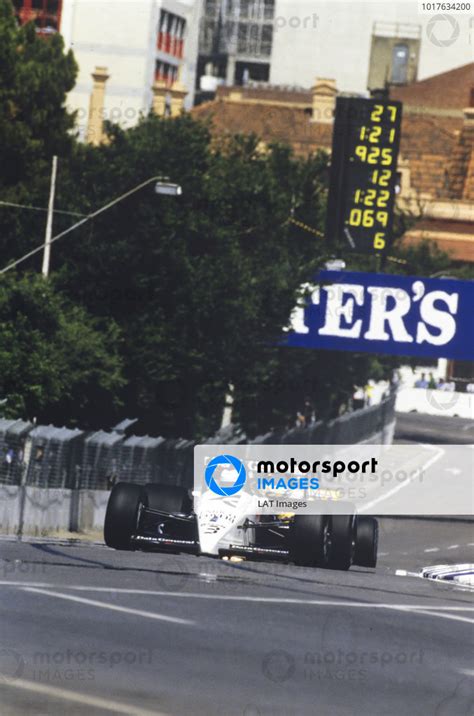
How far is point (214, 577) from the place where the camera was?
1983cm

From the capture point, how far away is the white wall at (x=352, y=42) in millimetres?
123562

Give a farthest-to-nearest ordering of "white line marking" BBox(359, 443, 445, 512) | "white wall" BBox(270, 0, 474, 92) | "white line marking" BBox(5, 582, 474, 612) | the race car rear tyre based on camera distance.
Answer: "white wall" BBox(270, 0, 474, 92)
"white line marking" BBox(359, 443, 445, 512)
the race car rear tyre
"white line marking" BBox(5, 582, 474, 612)

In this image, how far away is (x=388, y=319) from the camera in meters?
55.1

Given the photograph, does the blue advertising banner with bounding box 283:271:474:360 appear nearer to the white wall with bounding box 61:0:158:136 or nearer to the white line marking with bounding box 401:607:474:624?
the white line marking with bounding box 401:607:474:624

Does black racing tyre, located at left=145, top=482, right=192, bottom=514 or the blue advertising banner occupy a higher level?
the blue advertising banner

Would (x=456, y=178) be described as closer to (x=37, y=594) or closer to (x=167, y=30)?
(x=167, y=30)

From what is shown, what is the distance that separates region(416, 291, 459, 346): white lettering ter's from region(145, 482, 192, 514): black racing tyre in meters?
34.4

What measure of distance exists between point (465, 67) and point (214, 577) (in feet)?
299

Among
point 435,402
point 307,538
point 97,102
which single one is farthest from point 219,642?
point 97,102

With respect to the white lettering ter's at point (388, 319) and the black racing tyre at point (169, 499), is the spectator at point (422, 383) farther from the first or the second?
the black racing tyre at point (169, 499)

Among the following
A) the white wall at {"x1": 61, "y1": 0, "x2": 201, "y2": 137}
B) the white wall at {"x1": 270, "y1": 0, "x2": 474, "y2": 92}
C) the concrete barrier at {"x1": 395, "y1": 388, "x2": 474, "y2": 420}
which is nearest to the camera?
the concrete barrier at {"x1": 395, "y1": 388, "x2": 474, "y2": 420}

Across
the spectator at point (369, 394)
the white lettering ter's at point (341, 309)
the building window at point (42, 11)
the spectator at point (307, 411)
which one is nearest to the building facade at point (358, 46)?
the building window at point (42, 11)

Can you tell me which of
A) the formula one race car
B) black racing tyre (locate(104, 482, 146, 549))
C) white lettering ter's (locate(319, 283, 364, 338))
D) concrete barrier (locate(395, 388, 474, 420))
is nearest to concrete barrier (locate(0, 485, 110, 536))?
black racing tyre (locate(104, 482, 146, 549))

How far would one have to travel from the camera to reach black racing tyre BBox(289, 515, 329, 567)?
68.7ft
